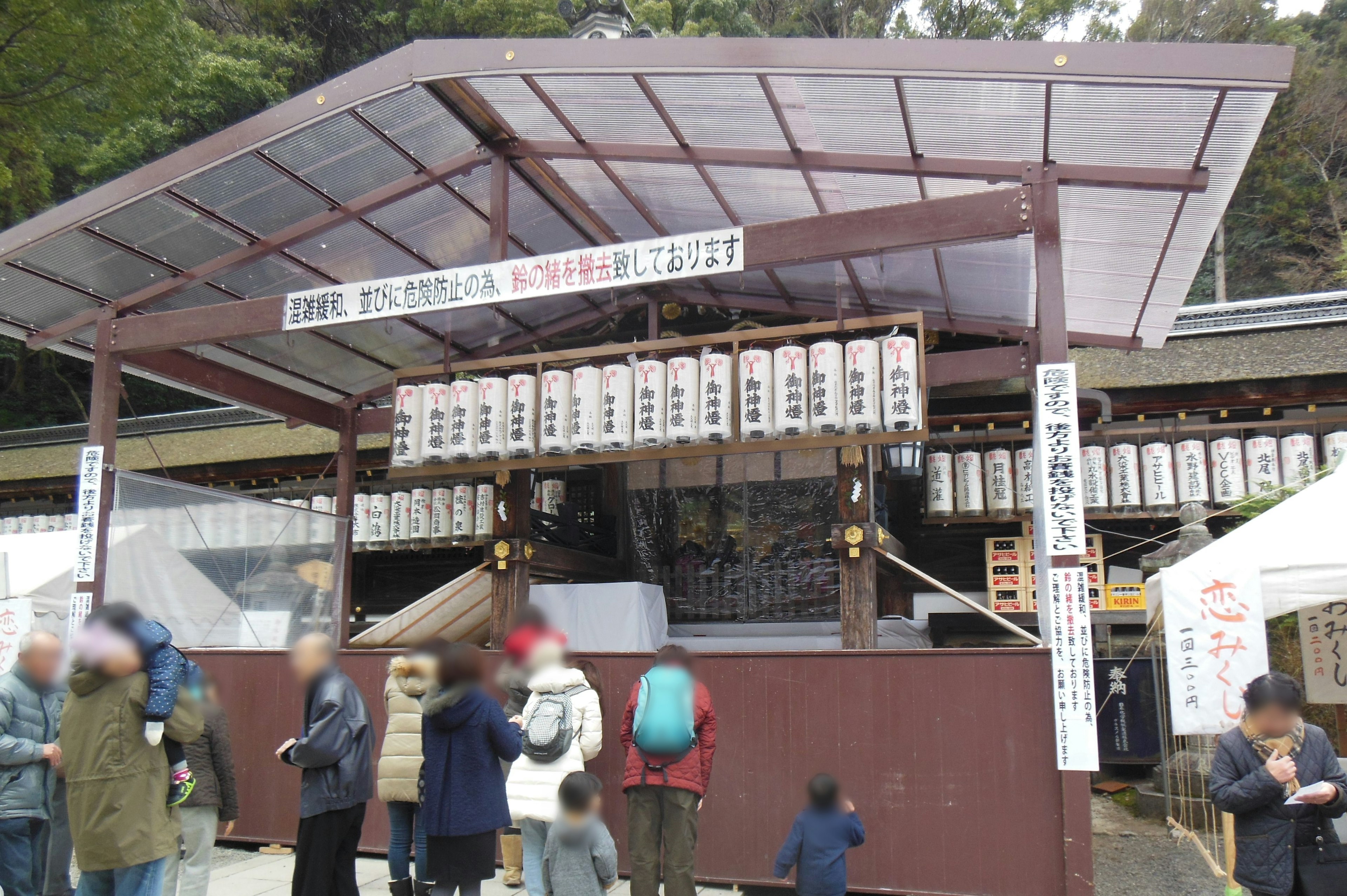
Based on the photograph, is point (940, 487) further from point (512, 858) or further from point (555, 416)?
point (512, 858)

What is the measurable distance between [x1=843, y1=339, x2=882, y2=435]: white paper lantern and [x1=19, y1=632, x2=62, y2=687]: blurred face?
544 centimetres

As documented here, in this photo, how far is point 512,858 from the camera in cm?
674

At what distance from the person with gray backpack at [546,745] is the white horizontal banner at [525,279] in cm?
272

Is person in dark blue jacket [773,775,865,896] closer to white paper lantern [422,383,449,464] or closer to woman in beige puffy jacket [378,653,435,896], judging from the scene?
woman in beige puffy jacket [378,653,435,896]

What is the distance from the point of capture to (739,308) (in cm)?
1045

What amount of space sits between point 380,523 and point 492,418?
12.0 ft

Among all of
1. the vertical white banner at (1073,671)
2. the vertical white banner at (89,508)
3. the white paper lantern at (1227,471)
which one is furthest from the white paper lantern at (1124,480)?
the vertical white banner at (89,508)

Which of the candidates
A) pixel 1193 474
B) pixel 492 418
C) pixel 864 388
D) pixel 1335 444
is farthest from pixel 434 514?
Result: pixel 1335 444

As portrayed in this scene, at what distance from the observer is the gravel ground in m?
6.54

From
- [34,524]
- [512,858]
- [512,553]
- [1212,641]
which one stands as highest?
[34,524]

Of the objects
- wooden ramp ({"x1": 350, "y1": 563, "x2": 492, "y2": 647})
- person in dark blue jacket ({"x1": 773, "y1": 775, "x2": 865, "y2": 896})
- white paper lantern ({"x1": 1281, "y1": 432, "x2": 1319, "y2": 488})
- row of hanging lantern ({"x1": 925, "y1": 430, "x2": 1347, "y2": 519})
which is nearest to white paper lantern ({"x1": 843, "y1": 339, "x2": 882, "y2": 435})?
row of hanging lantern ({"x1": 925, "y1": 430, "x2": 1347, "y2": 519})

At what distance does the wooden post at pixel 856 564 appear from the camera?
785 cm

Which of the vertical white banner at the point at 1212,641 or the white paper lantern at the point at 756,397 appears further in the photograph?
the white paper lantern at the point at 756,397

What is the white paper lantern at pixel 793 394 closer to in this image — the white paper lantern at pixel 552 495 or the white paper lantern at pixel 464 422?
the white paper lantern at pixel 464 422
